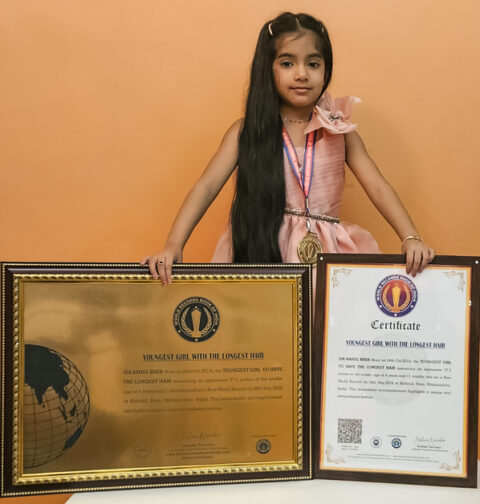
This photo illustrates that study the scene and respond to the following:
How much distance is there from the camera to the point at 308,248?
1202 mm

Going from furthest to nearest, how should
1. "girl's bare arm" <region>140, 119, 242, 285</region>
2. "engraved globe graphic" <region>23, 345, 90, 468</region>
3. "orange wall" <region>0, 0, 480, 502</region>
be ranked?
"orange wall" <region>0, 0, 480, 502</region> → "girl's bare arm" <region>140, 119, 242, 285</region> → "engraved globe graphic" <region>23, 345, 90, 468</region>

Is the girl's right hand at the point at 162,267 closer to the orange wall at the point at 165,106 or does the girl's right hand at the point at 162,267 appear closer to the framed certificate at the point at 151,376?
the framed certificate at the point at 151,376

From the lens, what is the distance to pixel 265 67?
49.9 inches

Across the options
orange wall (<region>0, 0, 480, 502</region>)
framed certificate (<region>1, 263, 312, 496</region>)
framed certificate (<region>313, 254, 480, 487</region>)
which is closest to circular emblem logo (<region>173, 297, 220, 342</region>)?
framed certificate (<region>1, 263, 312, 496</region>)

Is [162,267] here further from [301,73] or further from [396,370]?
[301,73]

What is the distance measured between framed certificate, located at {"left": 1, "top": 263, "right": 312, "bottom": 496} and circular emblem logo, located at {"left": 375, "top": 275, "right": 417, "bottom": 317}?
0.11 m

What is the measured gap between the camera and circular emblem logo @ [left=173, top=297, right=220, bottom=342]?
86 cm

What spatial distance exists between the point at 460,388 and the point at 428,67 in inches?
39.9

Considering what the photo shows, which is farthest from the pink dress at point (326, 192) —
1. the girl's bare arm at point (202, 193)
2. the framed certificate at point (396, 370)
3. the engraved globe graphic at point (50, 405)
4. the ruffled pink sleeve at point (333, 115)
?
the engraved globe graphic at point (50, 405)

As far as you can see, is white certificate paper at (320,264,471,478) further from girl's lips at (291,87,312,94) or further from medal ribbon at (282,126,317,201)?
girl's lips at (291,87,312,94)

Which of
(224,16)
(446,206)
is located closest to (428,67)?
(446,206)

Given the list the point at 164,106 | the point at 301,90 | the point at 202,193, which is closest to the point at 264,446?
the point at 202,193

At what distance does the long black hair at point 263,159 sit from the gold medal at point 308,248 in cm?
5

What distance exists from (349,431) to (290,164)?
0.59 m
